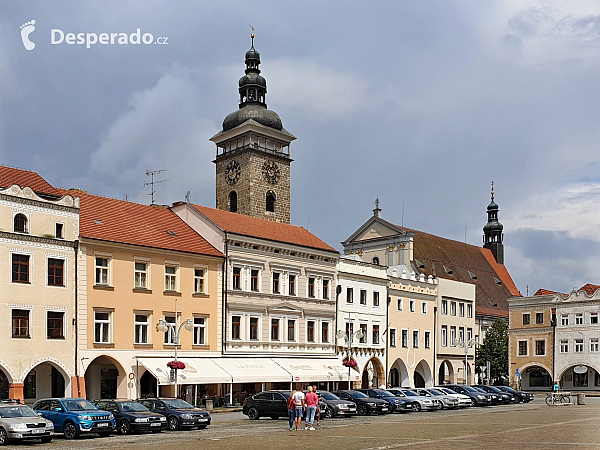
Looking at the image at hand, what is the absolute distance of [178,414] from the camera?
3556 cm

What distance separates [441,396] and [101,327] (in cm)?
2072

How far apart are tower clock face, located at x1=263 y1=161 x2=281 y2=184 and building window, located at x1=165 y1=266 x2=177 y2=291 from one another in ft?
136

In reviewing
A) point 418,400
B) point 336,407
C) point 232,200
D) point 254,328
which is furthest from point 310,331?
point 232,200

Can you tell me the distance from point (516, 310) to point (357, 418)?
167 feet

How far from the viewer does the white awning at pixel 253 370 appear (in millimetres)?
52062

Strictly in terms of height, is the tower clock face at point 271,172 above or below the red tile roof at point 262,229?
above

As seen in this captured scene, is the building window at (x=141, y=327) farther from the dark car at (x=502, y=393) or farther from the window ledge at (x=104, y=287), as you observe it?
the dark car at (x=502, y=393)

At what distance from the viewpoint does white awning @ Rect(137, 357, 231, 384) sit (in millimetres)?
47875

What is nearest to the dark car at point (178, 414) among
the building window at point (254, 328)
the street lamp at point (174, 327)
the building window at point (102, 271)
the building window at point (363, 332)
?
the street lamp at point (174, 327)

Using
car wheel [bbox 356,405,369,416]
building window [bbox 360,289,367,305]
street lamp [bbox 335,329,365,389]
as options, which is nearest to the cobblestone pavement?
car wheel [bbox 356,405,369,416]

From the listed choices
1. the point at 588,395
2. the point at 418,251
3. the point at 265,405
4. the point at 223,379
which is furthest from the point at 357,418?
the point at 418,251

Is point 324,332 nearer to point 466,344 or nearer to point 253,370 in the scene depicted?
point 253,370

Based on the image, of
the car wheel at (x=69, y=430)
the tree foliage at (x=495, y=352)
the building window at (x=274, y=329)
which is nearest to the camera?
the car wheel at (x=69, y=430)

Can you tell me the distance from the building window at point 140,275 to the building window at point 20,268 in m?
7.02
